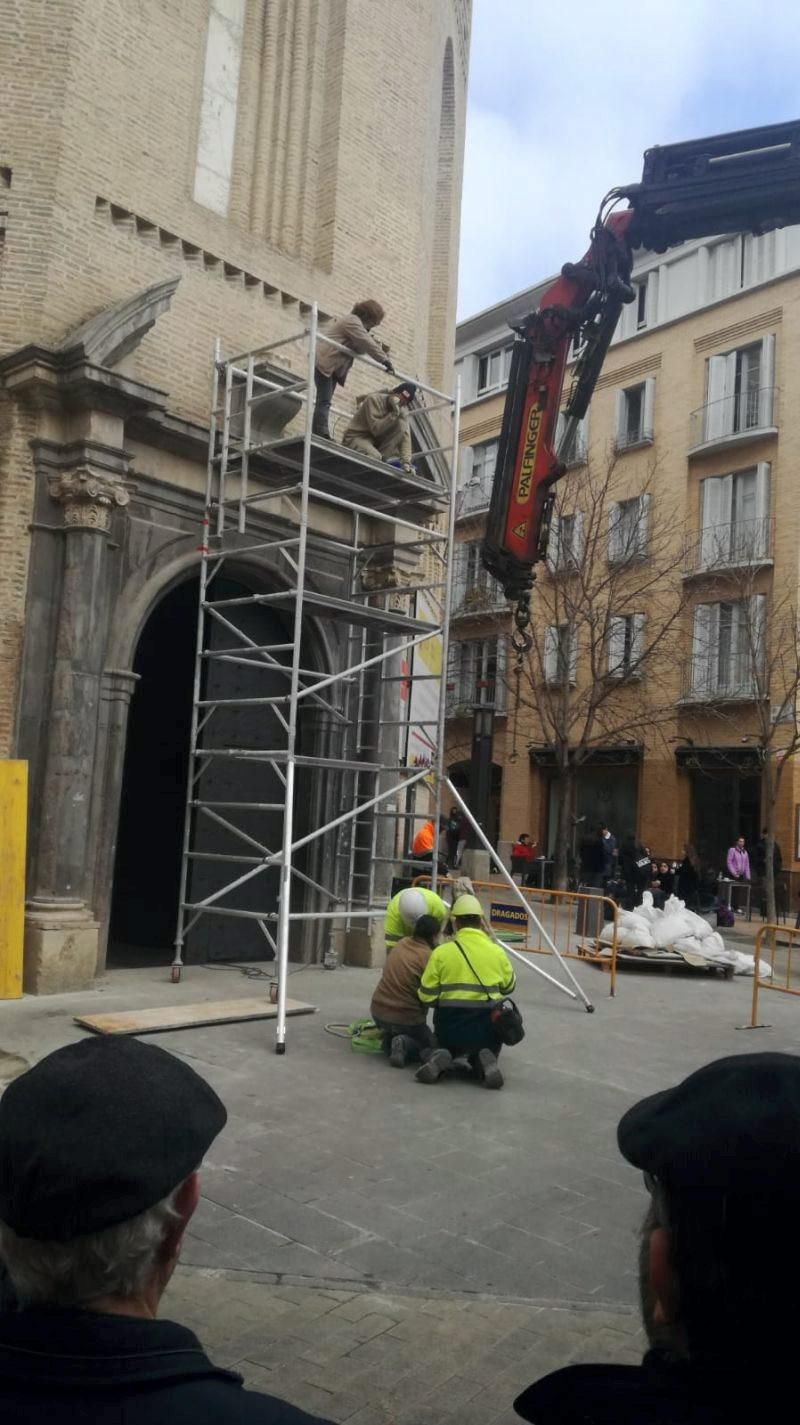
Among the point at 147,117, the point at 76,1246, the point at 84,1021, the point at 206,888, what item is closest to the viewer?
the point at 76,1246

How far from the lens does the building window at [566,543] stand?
2589 cm

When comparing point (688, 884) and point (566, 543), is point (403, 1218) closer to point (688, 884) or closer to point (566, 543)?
point (688, 884)

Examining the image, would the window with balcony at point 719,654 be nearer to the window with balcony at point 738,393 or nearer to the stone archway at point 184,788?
the window with balcony at point 738,393

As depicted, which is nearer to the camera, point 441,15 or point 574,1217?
point 574,1217

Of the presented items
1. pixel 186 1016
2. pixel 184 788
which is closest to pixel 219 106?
pixel 184 788

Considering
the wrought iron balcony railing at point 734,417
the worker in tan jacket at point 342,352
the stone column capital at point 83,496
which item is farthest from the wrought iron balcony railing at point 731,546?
the stone column capital at point 83,496

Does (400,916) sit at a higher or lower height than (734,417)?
lower

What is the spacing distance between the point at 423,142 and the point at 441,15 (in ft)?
6.81

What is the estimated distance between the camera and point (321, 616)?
11680 millimetres

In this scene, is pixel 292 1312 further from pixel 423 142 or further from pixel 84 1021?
pixel 423 142

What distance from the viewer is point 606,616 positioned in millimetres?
25422

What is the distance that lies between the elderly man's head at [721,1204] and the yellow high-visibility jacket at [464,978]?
20.3 ft

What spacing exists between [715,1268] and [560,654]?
24.5 m

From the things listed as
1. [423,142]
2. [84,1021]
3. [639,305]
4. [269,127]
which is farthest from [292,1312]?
[639,305]
